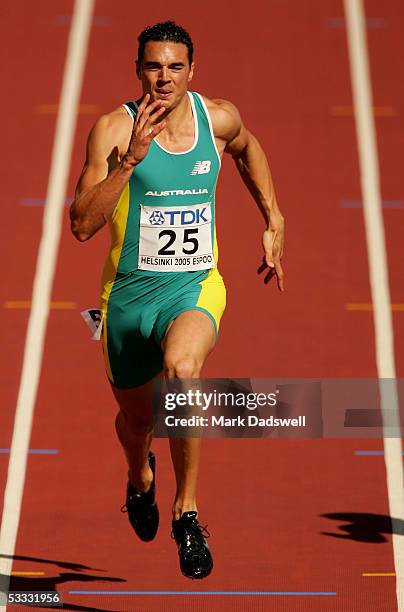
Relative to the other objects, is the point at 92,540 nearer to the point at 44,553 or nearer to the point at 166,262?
the point at 44,553

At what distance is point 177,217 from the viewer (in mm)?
7203

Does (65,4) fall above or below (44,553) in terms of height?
above

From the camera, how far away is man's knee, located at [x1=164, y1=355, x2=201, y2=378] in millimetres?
6742

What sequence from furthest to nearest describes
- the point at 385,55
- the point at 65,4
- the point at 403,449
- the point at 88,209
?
the point at 65,4 < the point at 385,55 < the point at 403,449 < the point at 88,209

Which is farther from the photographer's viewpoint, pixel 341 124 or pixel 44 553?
pixel 341 124

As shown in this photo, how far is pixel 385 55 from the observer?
15.5 metres

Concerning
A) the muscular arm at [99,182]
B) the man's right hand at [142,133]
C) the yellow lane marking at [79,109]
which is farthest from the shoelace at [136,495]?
the yellow lane marking at [79,109]

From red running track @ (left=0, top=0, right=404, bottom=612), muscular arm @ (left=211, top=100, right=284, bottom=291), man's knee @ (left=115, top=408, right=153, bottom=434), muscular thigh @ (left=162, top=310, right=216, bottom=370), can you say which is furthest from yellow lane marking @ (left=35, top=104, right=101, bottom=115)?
muscular thigh @ (left=162, top=310, right=216, bottom=370)

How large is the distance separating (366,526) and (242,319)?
2880 mm

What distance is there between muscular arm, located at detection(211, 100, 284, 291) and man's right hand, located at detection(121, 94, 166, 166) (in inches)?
31.1

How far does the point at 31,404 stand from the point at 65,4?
7844mm

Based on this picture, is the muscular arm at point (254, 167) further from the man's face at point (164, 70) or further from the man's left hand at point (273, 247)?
the man's face at point (164, 70)

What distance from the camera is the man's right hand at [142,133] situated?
261 inches

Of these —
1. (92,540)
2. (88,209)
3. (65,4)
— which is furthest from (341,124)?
(88,209)
